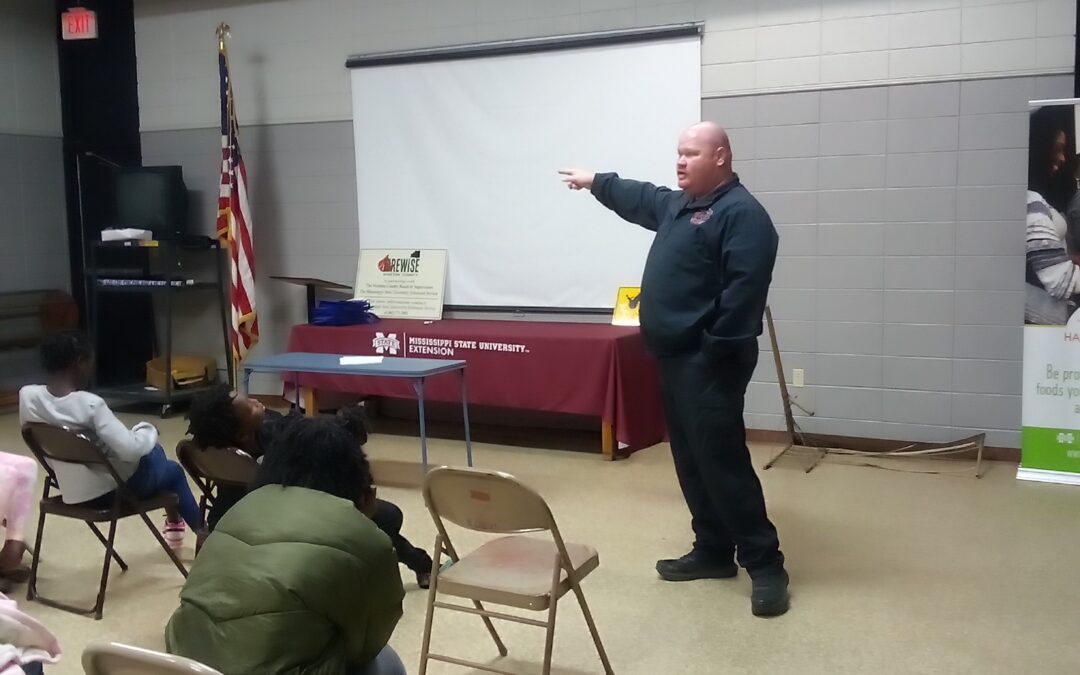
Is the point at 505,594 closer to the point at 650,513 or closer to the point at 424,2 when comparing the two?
the point at 650,513

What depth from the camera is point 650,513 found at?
4477mm

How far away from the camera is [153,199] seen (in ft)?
22.9

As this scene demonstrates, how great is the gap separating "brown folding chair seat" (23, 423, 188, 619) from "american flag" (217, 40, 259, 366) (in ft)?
10.3

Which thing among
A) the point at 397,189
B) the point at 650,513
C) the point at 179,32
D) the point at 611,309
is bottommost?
the point at 650,513

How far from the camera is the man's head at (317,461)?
Answer: 6.39ft

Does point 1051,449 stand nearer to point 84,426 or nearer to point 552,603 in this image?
point 552,603

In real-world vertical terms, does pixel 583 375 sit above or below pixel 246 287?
below

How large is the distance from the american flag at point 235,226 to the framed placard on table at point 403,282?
77cm

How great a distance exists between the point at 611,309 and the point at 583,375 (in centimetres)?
74

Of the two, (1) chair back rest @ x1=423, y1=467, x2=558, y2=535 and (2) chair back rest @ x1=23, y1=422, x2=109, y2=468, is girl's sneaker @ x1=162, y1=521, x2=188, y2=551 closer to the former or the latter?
(2) chair back rest @ x1=23, y1=422, x2=109, y2=468

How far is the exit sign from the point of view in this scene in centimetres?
693

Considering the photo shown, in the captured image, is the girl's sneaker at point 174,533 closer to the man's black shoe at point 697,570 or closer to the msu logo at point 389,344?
A: the man's black shoe at point 697,570


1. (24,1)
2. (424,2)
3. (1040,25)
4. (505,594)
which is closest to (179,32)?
(24,1)

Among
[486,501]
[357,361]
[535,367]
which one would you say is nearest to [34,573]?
[357,361]
